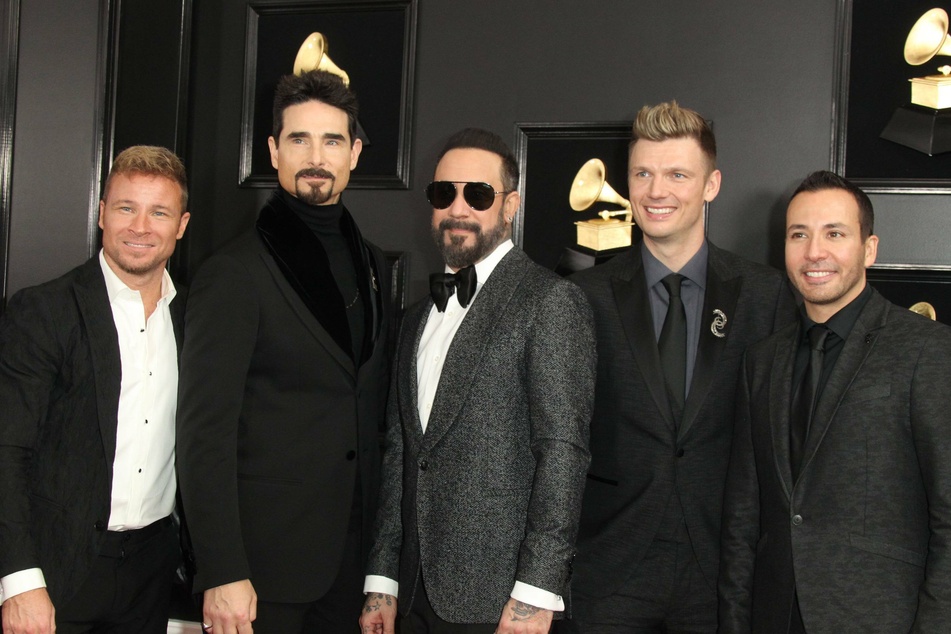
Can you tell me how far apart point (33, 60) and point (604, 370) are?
2748mm

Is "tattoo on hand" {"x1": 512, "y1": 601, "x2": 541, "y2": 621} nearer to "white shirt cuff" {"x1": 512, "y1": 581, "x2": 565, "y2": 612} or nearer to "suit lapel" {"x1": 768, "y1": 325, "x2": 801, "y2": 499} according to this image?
"white shirt cuff" {"x1": 512, "y1": 581, "x2": 565, "y2": 612}

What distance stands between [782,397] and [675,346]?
0.33 m

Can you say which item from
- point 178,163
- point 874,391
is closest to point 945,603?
point 874,391

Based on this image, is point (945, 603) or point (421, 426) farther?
point (421, 426)

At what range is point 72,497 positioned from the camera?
7.67ft

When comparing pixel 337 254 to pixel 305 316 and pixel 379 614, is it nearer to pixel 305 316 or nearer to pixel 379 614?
pixel 305 316

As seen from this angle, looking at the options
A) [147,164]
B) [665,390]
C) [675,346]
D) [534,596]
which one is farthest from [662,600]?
[147,164]

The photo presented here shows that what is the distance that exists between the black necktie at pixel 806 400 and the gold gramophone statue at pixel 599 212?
53.1 inches

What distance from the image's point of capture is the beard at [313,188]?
2564mm

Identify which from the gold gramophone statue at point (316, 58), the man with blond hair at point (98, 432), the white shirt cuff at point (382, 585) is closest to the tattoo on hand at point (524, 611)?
the white shirt cuff at point (382, 585)

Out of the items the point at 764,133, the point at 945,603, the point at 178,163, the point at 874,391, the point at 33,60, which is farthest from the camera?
the point at 33,60

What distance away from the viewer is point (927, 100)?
3209mm

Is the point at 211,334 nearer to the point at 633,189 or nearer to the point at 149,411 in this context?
the point at 149,411

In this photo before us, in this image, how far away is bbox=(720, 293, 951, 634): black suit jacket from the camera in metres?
1.96
